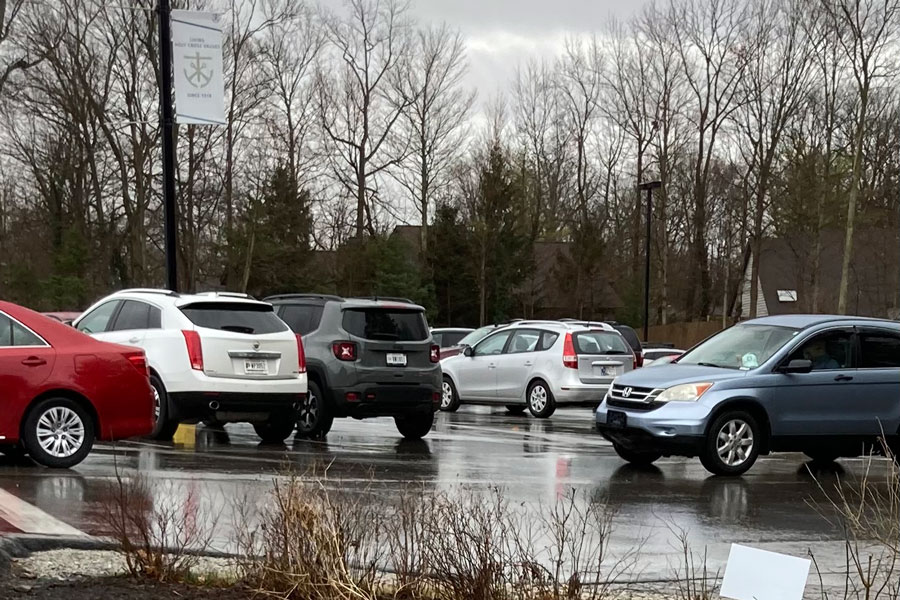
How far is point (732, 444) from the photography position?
1291cm

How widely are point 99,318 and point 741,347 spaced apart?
7731 mm

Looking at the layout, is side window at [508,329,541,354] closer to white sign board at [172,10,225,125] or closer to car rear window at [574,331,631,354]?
car rear window at [574,331,631,354]

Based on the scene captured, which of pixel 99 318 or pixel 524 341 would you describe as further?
pixel 524 341

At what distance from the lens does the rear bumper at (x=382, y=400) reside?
50.0 ft

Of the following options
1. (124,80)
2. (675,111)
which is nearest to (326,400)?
(124,80)

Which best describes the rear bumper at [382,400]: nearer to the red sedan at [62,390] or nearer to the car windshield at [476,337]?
the red sedan at [62,390]

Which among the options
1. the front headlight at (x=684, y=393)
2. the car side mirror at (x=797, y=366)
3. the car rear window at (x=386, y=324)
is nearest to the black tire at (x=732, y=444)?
the front headlight at (x=684, y=393)

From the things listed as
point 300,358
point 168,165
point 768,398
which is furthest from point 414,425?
point 168,165

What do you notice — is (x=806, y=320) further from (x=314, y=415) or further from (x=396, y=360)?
(x=314, y=415)

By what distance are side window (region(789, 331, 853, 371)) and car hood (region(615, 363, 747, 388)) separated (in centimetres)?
88

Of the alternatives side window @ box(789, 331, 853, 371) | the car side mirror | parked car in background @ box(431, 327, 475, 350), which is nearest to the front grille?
the car side mirror

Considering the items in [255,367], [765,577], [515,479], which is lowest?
[515,479]

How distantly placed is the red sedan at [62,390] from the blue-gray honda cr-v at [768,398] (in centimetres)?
515

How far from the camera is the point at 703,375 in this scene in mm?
13039
